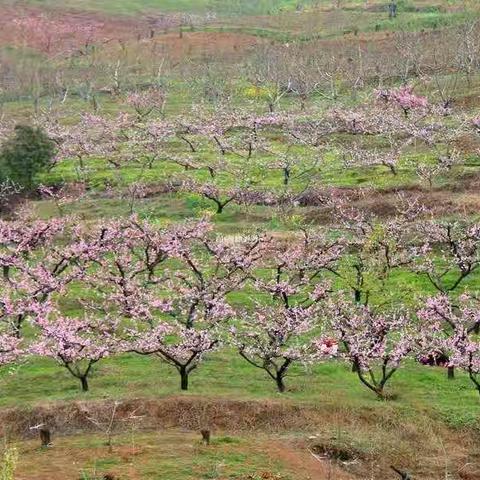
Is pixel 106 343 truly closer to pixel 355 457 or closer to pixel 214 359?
pixel 214 359

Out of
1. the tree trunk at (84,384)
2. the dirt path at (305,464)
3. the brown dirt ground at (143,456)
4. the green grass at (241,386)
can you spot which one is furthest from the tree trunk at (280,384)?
the tree trunk at (84,384)

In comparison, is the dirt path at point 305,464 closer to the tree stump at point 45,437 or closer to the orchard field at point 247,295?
the orchard field at point 247,295

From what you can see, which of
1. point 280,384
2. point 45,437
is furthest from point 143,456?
point 280,384

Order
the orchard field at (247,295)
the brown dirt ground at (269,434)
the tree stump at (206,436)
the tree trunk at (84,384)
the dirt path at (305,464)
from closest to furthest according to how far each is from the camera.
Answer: the dirt path at (305,464) → the brown dirt ground at (269,434) → the tree stump at (206,436) → the orchard field at (247,295) → the tree trunk at (84,384)

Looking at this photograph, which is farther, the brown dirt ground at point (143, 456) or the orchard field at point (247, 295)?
the orchard field at point (247, 295)

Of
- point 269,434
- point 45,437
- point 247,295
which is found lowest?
point 269,434

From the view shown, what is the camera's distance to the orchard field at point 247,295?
85.6 feet

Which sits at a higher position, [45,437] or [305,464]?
[45,437]

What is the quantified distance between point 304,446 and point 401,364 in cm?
857

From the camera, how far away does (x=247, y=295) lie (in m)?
42.4

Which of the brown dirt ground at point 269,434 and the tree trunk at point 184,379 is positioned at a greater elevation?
the tree trunk at point 184,379

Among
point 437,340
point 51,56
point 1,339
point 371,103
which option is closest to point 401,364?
point 437,340

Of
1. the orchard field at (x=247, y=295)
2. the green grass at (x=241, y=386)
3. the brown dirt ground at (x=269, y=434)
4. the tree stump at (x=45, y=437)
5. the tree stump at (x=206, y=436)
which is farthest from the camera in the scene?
the green grass at (x=241, y=386)

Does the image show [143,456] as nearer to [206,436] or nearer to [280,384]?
[206,436]
